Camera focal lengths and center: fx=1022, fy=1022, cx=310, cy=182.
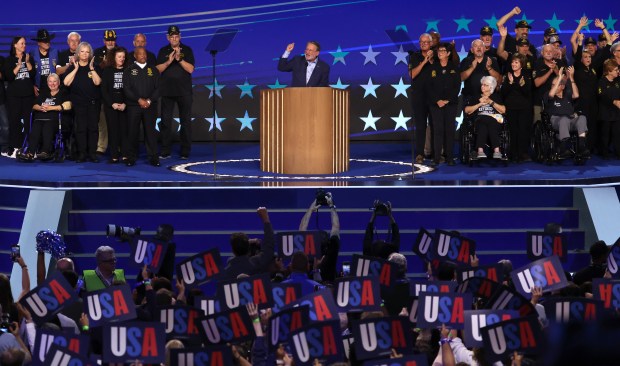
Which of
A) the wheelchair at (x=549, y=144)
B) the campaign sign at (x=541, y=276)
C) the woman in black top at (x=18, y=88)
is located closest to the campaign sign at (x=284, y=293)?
the campaign sign at (x=541, y=276)

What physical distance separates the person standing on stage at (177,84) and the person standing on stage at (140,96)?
3.00 ft

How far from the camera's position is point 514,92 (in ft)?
42.8

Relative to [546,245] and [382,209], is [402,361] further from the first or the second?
[382,209]

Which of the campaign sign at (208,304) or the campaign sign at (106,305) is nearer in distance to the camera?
the campaign sign at (106,305)

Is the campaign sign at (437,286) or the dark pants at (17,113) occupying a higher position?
the dark pants at (17,113)

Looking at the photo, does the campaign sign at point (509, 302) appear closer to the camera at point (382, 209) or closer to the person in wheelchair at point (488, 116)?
the camera at point (382, 209)

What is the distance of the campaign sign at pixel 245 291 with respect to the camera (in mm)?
5430

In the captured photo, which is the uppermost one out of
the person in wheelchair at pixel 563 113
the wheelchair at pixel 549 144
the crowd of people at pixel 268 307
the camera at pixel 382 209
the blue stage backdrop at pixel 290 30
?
the blue stage backdrop at pixel 290 30

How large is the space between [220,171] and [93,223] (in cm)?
259

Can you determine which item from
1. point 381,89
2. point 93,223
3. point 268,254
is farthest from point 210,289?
point 381,89

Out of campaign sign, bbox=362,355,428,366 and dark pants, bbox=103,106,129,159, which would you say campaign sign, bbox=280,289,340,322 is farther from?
dark pants, bbox=103,106,129,159

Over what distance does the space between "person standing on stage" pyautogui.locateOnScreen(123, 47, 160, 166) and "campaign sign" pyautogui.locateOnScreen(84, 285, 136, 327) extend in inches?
301

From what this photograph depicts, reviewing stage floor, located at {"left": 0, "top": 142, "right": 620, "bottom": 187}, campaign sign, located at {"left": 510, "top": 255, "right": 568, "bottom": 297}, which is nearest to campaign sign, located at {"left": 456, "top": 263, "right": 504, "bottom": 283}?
campaign sign, located at {"left": 510, "top": 255, "right": 568, "bottom": 297}

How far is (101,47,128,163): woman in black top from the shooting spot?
1283 centimetres
